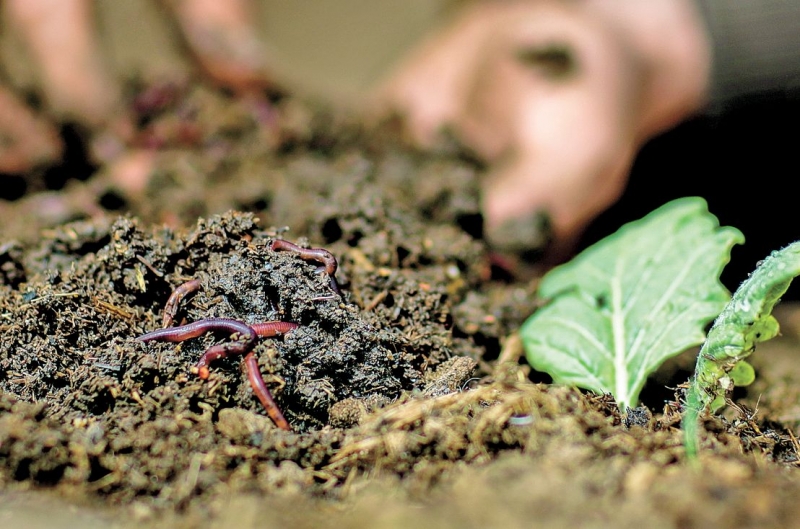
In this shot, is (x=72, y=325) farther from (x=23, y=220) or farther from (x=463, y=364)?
(x=23, y=220)

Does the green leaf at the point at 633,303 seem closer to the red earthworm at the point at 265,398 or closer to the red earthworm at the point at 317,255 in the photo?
the red earthworm at the point at 317,255

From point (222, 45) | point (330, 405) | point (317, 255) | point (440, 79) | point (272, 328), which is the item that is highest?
A: point (222, 45)

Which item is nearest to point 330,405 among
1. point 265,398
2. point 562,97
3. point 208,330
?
point 265,398

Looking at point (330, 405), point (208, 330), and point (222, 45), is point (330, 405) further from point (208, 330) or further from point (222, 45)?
point (222, 45)

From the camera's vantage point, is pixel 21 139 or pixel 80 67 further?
pixel 80 67

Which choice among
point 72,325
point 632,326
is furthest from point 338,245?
point 632,326

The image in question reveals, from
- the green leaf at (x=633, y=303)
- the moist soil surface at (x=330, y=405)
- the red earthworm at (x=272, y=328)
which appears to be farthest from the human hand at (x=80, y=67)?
the green leaf at (x=633, y=303)

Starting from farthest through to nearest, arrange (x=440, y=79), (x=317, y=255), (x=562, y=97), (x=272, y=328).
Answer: (x=440, y=79), (x=562, y=97), (x=317, y=255), (x=272, y=328)

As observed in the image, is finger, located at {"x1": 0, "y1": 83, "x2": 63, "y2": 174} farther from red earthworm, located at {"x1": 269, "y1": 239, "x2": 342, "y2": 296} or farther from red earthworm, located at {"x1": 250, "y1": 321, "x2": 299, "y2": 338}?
red earthworm, located at {"x1": 250, "y1": 321, "x2": 299, "y2": 338}
